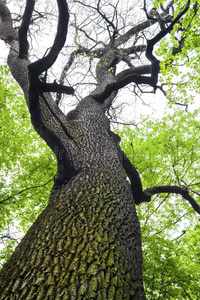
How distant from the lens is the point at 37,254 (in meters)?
1.82

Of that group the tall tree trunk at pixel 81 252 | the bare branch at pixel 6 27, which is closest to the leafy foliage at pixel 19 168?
the bare branch at pixel 6 27

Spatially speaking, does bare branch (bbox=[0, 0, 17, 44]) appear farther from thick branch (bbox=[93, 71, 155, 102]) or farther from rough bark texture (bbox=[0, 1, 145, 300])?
rough bark texture (bbox=[0, 1, 145, 300])

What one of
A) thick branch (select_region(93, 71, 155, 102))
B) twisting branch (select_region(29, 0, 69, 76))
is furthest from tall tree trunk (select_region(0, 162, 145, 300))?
thick branch (select_region(93, 71, 155, 102))

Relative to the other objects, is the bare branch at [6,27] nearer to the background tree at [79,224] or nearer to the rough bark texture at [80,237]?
the background tree at [79,224]

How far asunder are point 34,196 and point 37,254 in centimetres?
538

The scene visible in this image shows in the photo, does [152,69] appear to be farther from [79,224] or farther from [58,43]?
[79,224]

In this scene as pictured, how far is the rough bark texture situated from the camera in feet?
4.95

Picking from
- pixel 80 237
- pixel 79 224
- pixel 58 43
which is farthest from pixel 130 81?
pixel 80 237

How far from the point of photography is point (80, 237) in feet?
6.39

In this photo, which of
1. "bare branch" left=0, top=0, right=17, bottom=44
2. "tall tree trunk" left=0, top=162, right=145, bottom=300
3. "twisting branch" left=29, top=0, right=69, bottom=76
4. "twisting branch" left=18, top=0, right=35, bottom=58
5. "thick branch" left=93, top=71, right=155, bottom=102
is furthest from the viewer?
"bare branch" left=0, top=0, right=17, bottom=44

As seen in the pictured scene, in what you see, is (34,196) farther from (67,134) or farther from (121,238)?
(121,238)

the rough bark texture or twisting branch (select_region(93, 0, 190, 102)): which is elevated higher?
twisting branch (select_region(93, 0, 190, 102))

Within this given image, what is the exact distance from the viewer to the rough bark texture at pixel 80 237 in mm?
1510

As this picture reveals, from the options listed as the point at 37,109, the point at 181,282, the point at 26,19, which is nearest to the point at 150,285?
the point at 181,282
